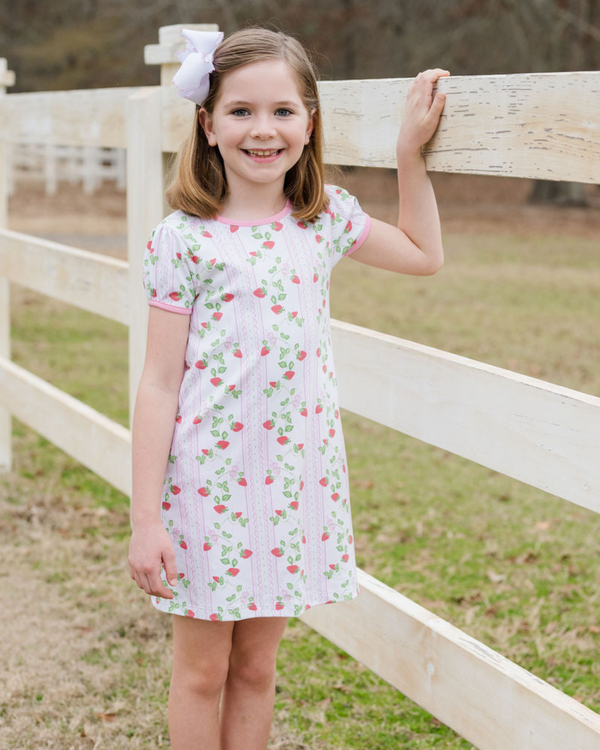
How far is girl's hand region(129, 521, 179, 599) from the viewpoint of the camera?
1.92 meters

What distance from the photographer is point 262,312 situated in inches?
75.9

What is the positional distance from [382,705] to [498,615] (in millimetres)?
732

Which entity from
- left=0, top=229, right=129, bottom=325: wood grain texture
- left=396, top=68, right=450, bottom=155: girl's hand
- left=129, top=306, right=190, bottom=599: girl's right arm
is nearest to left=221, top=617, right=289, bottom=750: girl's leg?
left=129, top=306, right=190, bottom=599: girl's right arm

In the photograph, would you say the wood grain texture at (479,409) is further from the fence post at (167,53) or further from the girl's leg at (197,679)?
the fence post at (167,53)

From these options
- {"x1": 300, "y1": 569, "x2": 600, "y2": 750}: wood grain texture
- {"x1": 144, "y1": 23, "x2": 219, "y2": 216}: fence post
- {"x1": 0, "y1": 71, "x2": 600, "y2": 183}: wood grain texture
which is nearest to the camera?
{"x1": 0, "y1": 71, "x2": 600, "y2": 183}: wood grain texture

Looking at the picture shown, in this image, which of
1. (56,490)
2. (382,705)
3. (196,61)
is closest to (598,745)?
(382,705)

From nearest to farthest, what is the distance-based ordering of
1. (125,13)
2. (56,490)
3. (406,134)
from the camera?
(406,134) < (56,490) < (125,13)

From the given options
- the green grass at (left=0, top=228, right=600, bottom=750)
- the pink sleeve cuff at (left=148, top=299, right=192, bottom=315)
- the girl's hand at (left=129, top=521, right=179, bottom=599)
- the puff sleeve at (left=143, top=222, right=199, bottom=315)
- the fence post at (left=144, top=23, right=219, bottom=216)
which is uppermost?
the fence post at (left=144, top=23, right=219, bottom=216)

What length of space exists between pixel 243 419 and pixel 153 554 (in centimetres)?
32

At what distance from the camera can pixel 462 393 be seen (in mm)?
2090

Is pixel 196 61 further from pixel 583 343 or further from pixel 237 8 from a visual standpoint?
pixel 237 8

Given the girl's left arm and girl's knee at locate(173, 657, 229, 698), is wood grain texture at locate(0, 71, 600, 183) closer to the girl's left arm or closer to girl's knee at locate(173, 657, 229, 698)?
the girl's left arm

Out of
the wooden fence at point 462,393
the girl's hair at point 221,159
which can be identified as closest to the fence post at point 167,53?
the wooden fence at point 462,393

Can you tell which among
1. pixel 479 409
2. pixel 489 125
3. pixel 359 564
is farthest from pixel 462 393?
pixel 359 564
